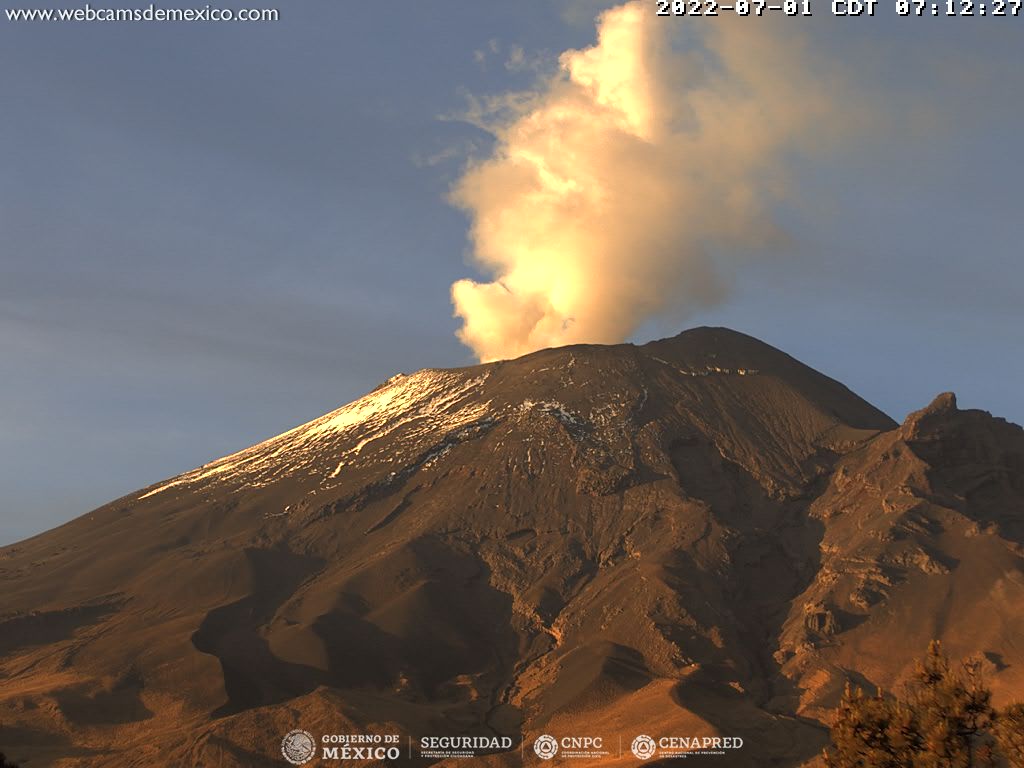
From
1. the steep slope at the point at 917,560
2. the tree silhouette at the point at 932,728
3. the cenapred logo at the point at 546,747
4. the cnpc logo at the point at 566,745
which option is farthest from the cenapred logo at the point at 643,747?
the tree silhouette at the point at 932,728

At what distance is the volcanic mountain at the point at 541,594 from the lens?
12381 cm

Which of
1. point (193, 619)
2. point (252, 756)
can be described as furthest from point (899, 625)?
point (193, 619)

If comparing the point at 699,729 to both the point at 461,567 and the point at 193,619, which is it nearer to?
the point at 461,567

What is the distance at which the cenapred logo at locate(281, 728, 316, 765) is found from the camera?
112500mm

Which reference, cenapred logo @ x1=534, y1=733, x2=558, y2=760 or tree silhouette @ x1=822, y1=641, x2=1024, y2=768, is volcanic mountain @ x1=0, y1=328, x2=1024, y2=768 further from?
tree silhouette @ x1=822, y1=641, x2=1024, y2=768

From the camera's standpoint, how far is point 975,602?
14300 cm

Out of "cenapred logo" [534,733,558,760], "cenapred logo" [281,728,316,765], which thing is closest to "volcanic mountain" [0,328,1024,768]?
Answer: "cenapred logo" [281,728,316,765]

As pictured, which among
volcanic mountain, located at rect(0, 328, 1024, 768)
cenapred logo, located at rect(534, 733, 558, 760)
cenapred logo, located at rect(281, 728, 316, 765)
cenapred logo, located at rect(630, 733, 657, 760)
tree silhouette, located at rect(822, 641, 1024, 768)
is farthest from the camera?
volcanic mountain, located at rect(0, 328, 1024, 768)

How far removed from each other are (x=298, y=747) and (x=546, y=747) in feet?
81.2

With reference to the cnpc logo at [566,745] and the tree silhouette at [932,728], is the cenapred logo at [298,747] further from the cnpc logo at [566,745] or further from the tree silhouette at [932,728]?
the tree silhouette at [932,728]

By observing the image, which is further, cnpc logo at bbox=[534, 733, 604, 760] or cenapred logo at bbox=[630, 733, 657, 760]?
cnpc logo at bbox=[534, 733, 604, 760]

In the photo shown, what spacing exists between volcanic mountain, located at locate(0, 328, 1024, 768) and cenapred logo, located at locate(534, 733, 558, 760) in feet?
5.59

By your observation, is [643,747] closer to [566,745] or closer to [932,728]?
[566,745]

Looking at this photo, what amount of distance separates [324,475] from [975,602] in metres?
107
